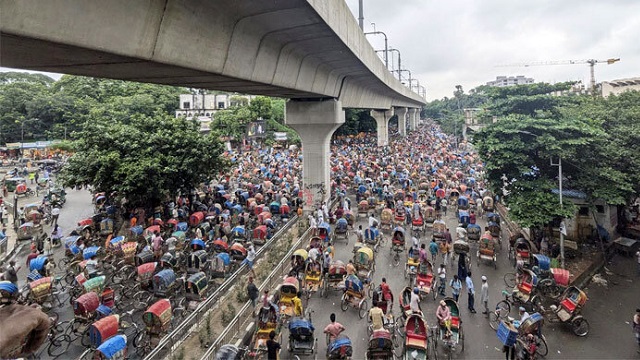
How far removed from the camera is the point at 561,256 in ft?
45.1

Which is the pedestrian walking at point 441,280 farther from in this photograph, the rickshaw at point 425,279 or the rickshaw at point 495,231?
the rickshaw at point 495,231

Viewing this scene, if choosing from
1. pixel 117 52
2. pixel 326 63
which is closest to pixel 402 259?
pixel 326 63

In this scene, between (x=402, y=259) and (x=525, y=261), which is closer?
(x=525, y=261)

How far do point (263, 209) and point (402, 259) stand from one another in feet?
29.9

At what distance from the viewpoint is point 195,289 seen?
39.1 ft

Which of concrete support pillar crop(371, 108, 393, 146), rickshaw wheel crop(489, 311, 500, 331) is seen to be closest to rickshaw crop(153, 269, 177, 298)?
rickshaw wheel crop(489, 311, 500, 331)

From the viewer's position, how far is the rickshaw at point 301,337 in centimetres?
902

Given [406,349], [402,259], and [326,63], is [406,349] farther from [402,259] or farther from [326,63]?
[326,63]

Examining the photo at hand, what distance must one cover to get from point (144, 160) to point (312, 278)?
42.1ft

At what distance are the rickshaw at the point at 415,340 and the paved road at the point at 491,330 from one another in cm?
103

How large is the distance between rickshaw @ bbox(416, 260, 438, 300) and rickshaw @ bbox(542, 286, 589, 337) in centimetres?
376

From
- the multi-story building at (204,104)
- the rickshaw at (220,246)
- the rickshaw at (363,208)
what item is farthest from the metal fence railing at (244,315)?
the multi-story building at (204,104)

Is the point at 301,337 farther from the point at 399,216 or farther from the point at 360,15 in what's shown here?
the point at 360,15

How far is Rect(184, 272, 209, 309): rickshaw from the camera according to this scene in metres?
11.8
